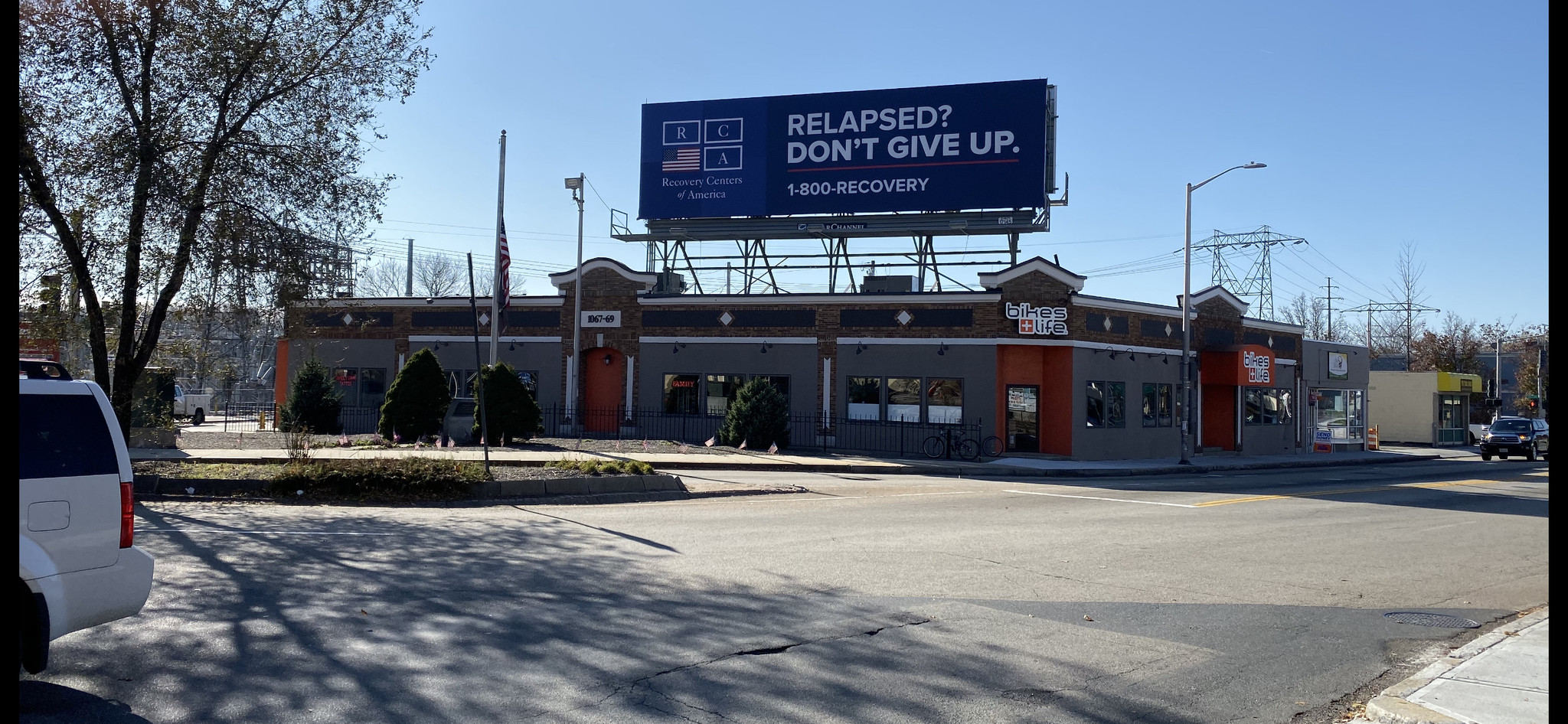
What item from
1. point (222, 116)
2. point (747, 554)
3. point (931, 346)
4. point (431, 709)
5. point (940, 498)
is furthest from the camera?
point (931, 346)

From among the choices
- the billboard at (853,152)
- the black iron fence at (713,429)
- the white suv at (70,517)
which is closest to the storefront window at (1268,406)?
the billboard at (853,152)

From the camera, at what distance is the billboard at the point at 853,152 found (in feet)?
112

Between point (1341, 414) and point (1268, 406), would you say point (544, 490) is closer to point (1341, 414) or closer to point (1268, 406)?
point (1268, 406)

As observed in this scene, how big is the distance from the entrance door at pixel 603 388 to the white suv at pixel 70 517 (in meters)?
26.9

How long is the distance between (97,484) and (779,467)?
744 inches

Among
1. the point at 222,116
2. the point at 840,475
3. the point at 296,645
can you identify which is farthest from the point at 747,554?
the point at 840,475

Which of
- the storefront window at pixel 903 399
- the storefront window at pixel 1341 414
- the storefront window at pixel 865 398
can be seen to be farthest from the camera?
the storefront window at pixel 1341 414

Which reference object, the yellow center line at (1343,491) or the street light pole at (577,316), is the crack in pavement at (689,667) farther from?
the street light pole at (577,316)

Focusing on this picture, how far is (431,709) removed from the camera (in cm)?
566

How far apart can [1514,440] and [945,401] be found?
80.5ft

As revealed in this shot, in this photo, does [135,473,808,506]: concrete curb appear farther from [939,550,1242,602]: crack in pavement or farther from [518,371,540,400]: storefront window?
[518,371,540,400]: storefront window

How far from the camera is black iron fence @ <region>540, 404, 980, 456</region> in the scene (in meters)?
29.7
